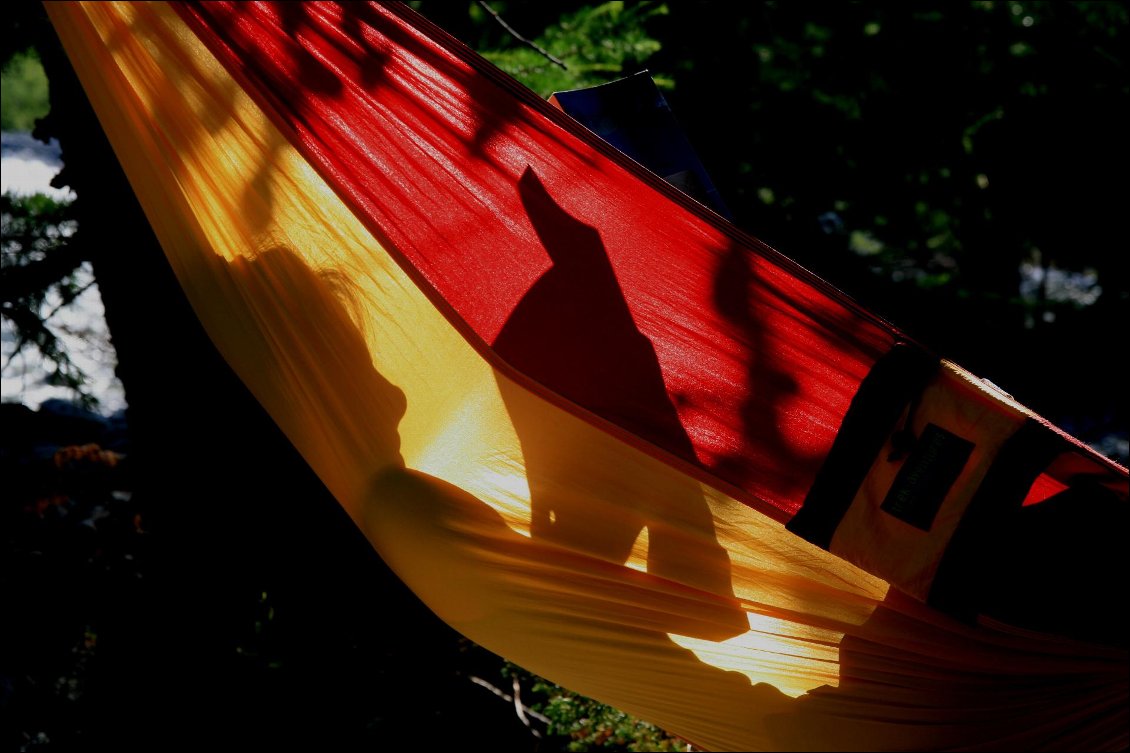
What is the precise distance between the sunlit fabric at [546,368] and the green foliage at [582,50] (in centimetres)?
122

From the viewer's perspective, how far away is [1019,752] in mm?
1875

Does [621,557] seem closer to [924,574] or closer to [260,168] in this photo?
[924,574]

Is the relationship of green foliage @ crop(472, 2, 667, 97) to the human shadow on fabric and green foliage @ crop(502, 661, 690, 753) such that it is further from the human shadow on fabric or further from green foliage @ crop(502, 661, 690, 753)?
green foliage @ crop(502, 661, 690, 753)

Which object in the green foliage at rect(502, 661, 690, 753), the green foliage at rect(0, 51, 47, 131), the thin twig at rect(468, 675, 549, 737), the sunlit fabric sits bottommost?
the thin twig at rect(468, 675, 549, 737)

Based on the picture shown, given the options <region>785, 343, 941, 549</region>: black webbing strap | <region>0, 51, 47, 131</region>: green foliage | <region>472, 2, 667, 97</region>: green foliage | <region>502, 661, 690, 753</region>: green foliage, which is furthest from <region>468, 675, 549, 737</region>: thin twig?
<region>0, 51, 47, 131</region>: green foliage

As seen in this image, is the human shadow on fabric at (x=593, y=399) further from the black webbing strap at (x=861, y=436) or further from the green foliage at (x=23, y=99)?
the green foliage at (x=23, y=99)

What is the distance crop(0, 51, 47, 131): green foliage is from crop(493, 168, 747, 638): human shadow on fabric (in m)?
3.16

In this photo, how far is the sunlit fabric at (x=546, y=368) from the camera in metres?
1.77

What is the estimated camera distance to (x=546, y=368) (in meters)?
1.85

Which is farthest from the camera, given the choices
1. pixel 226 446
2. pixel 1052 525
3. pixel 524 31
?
pixel 524 31

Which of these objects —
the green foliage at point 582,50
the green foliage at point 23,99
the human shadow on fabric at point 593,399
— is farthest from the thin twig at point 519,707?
the green foliage at point 23,99

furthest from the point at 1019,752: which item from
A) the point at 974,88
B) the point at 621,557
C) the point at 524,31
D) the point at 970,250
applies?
the point at 970,250

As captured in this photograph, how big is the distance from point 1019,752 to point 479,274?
149cm

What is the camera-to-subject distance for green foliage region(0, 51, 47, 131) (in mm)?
4586
